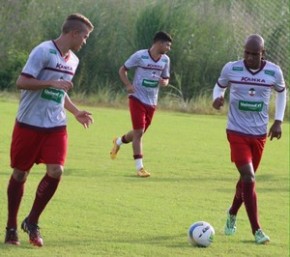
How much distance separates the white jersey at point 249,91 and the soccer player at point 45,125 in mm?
2081

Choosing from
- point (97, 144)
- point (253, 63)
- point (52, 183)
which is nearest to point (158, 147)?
point (97, 144)

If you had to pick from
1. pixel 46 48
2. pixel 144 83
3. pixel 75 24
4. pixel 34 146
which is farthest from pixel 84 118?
pixel 144 83

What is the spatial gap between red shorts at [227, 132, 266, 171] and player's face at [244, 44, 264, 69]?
0.76 m

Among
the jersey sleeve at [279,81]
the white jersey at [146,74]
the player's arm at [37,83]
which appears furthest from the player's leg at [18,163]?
the white jersey at [146,74]

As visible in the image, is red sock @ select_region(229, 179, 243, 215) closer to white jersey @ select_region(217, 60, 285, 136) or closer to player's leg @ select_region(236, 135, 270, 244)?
player's leg @ select_region(236, 135, 270, 244)

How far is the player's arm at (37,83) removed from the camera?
8664 mm

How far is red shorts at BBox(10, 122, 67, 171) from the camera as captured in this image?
8938 millimetres

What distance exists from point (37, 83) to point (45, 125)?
1.52ft

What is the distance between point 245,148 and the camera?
10.3 m

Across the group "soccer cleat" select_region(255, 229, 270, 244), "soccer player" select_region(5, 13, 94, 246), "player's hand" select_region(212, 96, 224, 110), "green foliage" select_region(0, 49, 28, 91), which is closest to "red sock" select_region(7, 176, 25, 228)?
"soccer player" select_region(5, 13, 94, 246)

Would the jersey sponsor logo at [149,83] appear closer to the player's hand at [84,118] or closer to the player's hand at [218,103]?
the player's hand at [218,103]

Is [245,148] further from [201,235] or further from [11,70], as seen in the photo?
[11,70]

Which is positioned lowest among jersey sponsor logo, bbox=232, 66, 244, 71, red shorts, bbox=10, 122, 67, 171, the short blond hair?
red shorts, bbox=10, 122, 67, 171

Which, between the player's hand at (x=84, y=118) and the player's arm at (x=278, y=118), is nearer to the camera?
the player's hand at (x=84, y=118)
